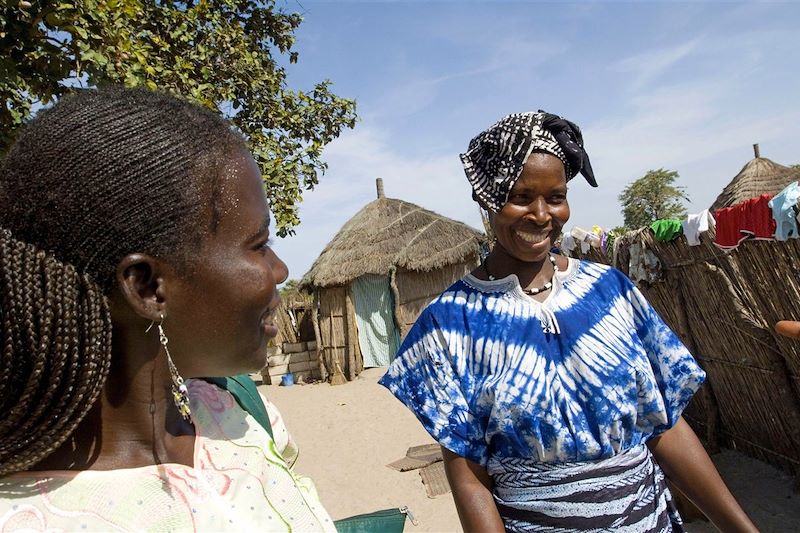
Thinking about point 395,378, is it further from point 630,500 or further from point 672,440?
point 672,440

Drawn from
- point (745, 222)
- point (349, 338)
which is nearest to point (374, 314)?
point (349, 338)

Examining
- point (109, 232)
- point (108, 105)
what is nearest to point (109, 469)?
point (109, 232)

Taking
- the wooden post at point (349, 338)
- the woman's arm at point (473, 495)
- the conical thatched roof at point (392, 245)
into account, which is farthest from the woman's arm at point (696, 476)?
the wooden post at point (349, 338)

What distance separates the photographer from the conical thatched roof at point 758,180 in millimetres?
14969

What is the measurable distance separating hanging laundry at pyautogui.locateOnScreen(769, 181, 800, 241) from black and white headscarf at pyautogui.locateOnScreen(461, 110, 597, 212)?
8.07 ft

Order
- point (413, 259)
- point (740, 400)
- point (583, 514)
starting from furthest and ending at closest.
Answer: point (413, 259), point (740, 400), point (583, 514)

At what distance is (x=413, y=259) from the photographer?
13844 millimetres

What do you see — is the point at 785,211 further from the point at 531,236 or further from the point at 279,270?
the point at 279,270

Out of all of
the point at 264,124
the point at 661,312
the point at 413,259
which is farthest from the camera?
the point at 413,259

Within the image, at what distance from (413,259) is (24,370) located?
13030mm

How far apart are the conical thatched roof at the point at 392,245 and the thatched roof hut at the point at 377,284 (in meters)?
0.02

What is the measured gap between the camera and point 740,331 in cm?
477

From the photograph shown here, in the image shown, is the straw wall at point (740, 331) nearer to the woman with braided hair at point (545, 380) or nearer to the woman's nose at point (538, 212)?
the woman with braided hair at point (545, 380)

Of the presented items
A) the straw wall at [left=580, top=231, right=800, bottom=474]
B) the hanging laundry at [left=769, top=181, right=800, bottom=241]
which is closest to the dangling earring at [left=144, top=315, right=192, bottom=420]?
the hanging laundry at [left=769, top=181, right=800, bottom=241]
